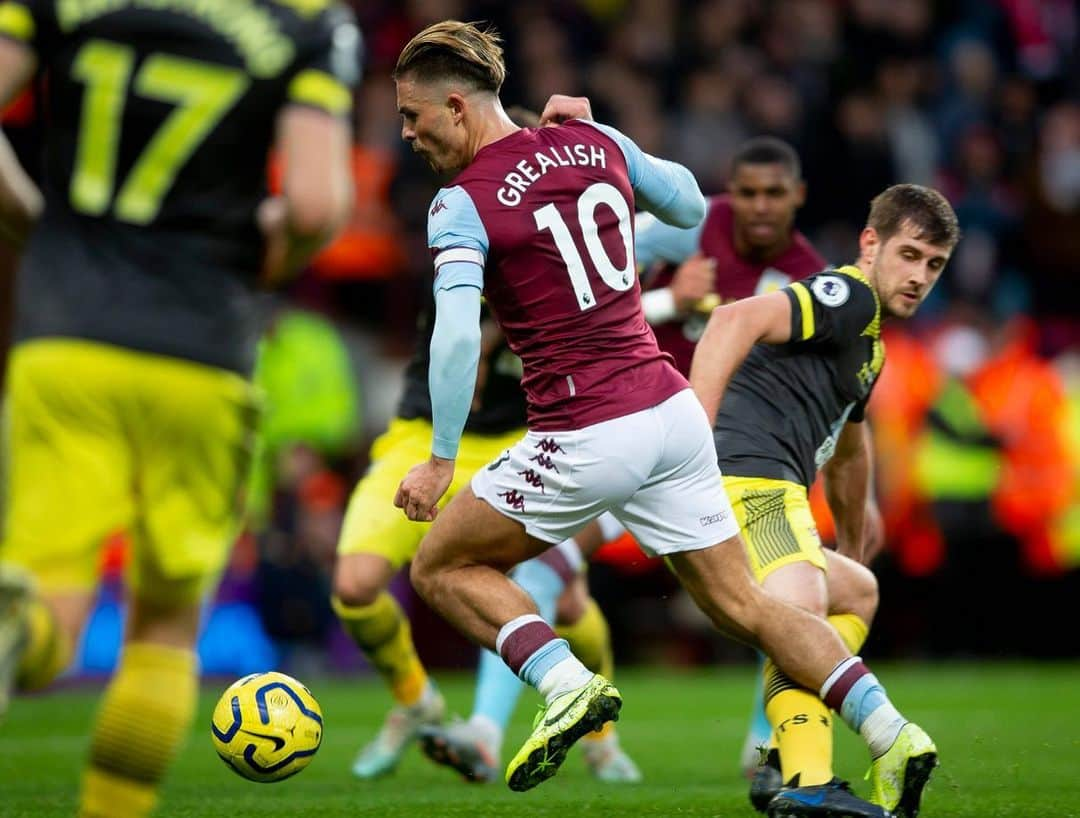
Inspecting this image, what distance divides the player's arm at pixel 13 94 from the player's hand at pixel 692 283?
132 inches

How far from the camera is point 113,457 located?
13.1ft

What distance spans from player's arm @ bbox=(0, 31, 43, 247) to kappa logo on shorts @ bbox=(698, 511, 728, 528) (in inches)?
85.7

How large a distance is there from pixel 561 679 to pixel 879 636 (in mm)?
10559

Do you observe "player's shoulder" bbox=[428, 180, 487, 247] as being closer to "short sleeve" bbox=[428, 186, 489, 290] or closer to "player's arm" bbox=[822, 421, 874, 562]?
"short sleeve" bbox=[428, 186, 489, 290]

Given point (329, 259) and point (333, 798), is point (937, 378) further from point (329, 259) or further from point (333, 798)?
point (333, 798)

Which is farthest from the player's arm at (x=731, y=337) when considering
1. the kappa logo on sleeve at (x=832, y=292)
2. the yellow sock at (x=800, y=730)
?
the yellow sock at (x=800, y=730)

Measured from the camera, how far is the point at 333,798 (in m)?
6.49

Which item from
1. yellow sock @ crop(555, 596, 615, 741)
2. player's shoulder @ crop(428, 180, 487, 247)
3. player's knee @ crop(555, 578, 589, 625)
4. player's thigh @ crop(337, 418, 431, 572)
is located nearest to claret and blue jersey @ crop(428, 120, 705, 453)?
player's shoulder @ crop(428, 180, 487, 247)

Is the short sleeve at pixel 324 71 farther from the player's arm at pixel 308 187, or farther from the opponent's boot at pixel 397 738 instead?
the opponent's boot at pixel 397 738

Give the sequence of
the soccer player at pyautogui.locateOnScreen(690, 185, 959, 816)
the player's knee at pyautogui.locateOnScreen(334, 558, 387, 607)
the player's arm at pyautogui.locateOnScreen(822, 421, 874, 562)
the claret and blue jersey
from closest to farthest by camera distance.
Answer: the claret and blue jersey < the soccer player at pyautogui.locateOnScreen(690, 185, 959, 816) < the player's arm at pyautogui.locateOnScreen(822, 421, 874, 562) < the player's knee at pyautogui.locateOnScreen(334, 558, 387, 607)

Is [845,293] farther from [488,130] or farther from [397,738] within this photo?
[397,738]

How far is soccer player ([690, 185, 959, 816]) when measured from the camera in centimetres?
550

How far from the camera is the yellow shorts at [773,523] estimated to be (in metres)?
5.60

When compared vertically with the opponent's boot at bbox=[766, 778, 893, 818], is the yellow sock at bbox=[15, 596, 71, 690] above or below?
above
